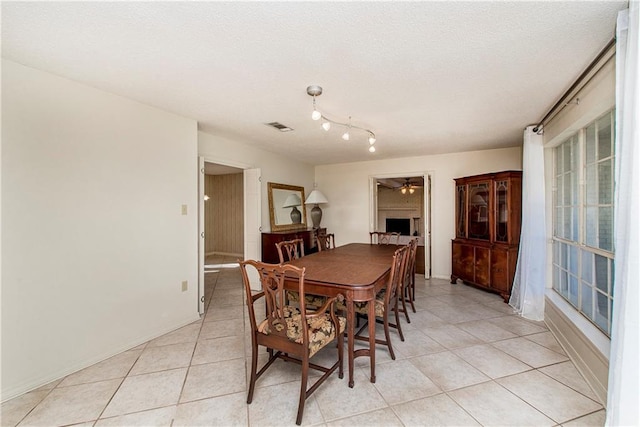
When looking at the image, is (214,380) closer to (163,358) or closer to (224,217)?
(163,358)

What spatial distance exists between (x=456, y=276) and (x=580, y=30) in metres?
3.90

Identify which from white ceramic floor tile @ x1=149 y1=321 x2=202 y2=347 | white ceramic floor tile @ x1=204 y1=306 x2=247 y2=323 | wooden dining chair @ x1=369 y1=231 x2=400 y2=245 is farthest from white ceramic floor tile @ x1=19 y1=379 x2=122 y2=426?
wooden dining chair @ x1=369 y1=231 x2=400 y2=245

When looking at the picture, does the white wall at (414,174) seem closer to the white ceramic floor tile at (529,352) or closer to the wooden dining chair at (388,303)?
the white ceramic floor tile at (529,352)

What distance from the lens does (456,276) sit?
482 centimetres

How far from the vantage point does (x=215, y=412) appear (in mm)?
1794

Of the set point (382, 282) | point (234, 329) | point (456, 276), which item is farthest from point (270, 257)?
point (456, 276)

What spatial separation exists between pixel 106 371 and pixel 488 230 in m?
4.82

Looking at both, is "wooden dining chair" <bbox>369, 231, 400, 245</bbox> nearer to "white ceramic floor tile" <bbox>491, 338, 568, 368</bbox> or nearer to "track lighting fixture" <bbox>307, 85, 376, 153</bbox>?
"track lighting fixture" <bbox>307, 85, 376, 153</bbox>

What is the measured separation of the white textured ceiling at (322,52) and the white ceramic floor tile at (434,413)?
232 centimetres

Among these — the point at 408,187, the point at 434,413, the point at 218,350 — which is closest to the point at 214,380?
the point at 218,350

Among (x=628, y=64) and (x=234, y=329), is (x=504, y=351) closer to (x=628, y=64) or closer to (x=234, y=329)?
(x=628, y=64)

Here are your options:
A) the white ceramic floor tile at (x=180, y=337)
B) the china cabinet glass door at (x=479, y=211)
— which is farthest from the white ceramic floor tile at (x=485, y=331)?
the white ceramic floor tile at (x=180, y=337)

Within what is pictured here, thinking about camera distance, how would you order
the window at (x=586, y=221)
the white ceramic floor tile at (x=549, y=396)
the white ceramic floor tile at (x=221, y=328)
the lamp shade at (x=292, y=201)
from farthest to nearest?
the lamp shade at (x=292, y=201) < the white ceramic floor tile at (x=221, y=328) < the window at (x=586, y=221) < the white ceramic floor tile at (x=549, y=396)

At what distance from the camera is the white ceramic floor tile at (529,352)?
236 centimetres
